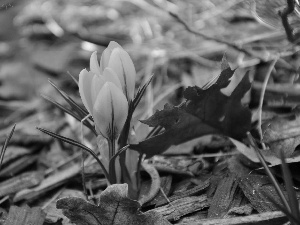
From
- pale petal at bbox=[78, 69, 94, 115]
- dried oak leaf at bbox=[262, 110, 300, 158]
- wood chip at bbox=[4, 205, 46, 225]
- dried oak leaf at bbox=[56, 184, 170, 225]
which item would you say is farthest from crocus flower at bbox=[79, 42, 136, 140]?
dried oak leaf at bbox=[262, 110, 300, 158]

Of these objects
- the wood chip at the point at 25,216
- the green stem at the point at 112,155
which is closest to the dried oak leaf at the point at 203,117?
the green stem at the point at 112,155

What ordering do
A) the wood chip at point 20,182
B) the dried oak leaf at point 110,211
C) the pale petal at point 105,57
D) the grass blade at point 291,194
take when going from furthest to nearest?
the wood chip at point 20,182, the pale petal at point 105,57, the dried oak leaf at point 110,211, the grass blade at point 291,194

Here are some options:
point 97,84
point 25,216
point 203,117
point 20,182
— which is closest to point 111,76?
point 97,84

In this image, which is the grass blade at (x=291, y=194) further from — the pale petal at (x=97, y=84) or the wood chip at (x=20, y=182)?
the wood chip at (x=20, y=182)

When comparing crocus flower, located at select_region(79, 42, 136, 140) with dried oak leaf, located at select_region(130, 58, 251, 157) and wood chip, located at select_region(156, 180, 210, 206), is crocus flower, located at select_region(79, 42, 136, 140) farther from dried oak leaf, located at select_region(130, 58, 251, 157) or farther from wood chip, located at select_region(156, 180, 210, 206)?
wood chip, located at select_region(156, 180, 210, 206)

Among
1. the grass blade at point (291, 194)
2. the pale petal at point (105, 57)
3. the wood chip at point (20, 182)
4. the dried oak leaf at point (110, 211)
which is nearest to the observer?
the grass blade at point (291, 194)
